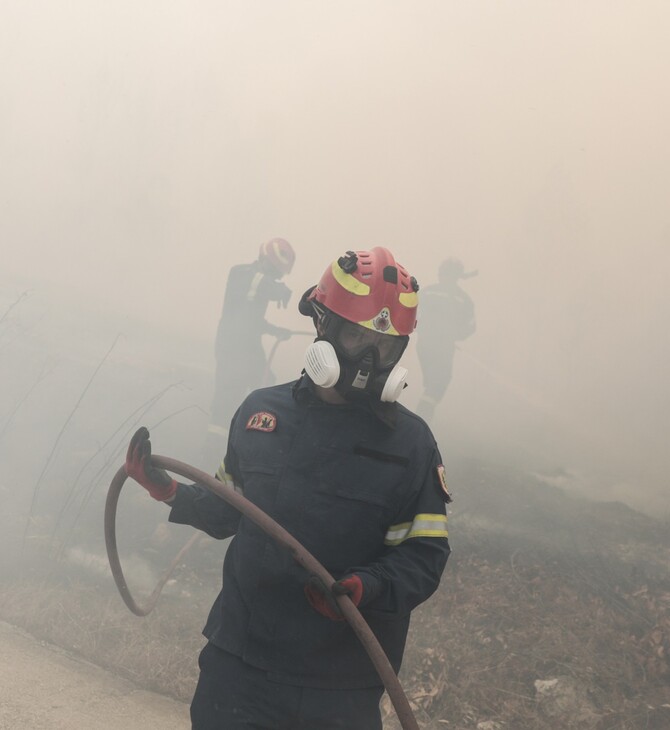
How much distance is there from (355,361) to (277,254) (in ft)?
13.8

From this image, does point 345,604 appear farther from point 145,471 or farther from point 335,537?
point 145,471

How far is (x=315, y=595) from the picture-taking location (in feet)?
5.31

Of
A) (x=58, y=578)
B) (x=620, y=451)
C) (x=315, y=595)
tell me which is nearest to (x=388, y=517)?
(x=315, y=595)

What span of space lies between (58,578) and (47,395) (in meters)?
3.07

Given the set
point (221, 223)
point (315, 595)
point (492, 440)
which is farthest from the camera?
point (221, 223)

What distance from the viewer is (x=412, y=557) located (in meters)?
1.69

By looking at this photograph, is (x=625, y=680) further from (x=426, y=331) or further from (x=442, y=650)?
(x=426, y=331)

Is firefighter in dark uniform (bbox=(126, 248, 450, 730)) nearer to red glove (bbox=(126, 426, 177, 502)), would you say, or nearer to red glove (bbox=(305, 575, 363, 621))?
red glove (bbox=(305, 575, 363, 621))

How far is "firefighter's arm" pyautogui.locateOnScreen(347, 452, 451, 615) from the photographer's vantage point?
1.64 meters

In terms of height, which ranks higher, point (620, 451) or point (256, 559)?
point (256, 559)

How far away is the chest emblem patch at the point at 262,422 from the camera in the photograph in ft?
6.02

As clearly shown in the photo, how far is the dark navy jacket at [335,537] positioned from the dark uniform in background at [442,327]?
4.90 metres

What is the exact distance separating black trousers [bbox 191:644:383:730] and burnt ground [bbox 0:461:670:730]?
177 cm

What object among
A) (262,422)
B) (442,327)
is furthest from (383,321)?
(442,327)
